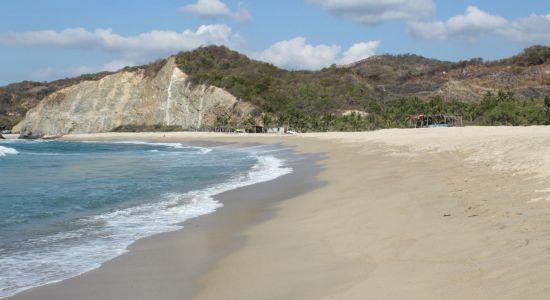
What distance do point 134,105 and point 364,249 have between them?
10826cm

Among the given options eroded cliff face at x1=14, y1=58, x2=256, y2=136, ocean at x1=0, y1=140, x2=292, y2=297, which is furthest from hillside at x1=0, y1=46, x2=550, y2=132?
ocean at x1=0, y1=140, x2=292, y2=297

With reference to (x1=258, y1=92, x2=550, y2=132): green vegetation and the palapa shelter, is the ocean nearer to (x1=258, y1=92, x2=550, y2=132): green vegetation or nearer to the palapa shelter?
Result: (x1=258, y1=92, x2=550, y2=132): green vegetation

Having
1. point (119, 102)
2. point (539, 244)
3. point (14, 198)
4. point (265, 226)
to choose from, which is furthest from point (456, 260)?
point (119, 102)

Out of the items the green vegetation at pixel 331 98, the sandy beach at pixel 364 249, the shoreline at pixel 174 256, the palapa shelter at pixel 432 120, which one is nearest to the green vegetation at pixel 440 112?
the green vegetation at pixel 331 98

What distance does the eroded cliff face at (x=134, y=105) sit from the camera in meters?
99.7

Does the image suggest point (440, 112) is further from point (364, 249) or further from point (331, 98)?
point (364, 249)

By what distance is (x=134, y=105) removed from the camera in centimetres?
11025

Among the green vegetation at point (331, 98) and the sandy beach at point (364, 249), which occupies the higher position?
the green vegetation at point (331, 98)

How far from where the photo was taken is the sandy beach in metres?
5.39

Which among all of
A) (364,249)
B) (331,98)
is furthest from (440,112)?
(364,249)

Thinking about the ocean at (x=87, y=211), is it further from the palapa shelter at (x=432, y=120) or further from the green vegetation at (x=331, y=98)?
the palapa shelter at (x=432, y=120)

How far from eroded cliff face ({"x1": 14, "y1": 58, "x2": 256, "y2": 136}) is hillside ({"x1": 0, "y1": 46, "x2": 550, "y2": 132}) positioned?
2.56 metres

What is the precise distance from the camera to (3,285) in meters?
6.78

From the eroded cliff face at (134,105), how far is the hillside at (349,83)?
256 cm
